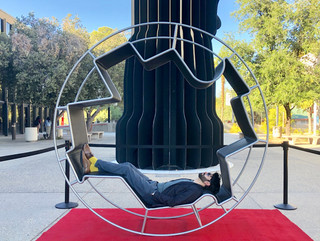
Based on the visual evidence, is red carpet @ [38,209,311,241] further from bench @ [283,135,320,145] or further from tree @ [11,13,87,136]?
tree @ [11,13,87,136]

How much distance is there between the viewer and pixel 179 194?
3.75 m

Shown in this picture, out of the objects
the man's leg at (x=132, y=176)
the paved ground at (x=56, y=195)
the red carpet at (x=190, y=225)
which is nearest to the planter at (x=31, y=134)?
the paved ground at (x=56, y=195)

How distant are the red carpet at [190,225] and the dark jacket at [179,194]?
48 cm

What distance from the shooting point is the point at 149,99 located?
9383 millimetres

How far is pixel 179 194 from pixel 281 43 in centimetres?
1829

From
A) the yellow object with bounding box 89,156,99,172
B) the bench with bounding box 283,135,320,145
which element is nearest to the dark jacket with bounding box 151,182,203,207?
the yellow object with bounding box 89,156,99,172

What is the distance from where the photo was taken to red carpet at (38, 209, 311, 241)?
3850 millimetres

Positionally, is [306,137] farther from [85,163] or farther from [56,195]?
[85,163]

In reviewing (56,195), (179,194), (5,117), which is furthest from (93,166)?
(5,117)

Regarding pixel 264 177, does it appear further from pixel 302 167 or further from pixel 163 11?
pixel 163 11

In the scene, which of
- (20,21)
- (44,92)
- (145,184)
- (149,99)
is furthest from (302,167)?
(20,21)

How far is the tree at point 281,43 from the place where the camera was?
18469 mm

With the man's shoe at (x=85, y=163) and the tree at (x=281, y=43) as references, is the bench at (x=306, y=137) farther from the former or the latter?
the man's shoe at (x=85, y=163)

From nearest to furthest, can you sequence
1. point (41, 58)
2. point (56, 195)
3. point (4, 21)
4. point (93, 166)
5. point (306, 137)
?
1. point (93, 166)
2. point (56, 195)
3. point (306, 137)
4. point (41, 58)
5. point (4, 21)
